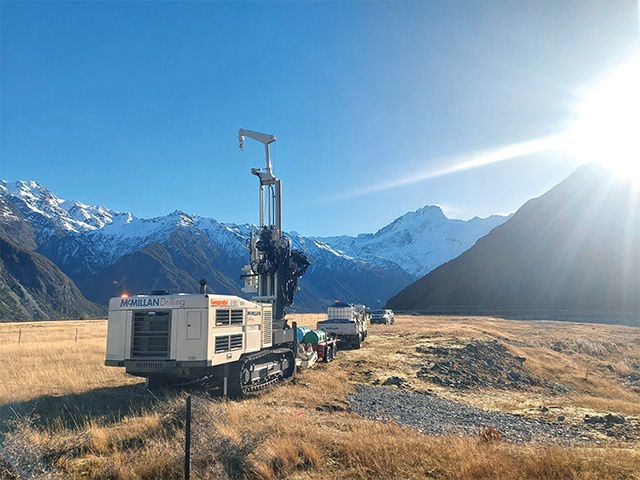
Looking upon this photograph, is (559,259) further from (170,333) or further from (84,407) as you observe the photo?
(84,407)

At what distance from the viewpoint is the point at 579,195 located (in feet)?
463

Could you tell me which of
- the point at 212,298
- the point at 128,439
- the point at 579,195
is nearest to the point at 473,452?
the point at 128,439

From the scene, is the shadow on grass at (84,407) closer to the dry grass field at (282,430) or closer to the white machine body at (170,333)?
the dry grass field at (282,430)

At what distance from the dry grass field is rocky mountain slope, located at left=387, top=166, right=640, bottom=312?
97121 millimetres

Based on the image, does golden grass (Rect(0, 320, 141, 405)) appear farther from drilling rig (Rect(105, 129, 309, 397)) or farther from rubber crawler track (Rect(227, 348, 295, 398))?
rubber crawler track (Rect(227, 348, 295, 398))

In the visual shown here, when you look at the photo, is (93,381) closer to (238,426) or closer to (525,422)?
(238,426)

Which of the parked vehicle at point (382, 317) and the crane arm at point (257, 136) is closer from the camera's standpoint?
the crane arm at point (257, 136)

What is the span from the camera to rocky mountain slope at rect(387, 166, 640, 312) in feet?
356

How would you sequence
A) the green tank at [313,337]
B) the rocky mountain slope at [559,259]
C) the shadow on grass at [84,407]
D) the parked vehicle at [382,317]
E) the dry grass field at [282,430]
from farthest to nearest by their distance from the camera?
1. the rocky mountain slope at [559,259]
2. the parked vehicle at [382,317]
3. the green tank at [313,337]
4. the shadow on grass at [84,407]
5. the dry grass field at [282,430]

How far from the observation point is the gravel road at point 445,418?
12797 mm

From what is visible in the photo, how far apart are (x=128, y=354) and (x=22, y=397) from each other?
3.99m

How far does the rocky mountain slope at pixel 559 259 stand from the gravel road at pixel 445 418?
99.9 m

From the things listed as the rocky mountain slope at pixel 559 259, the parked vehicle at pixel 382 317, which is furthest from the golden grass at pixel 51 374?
the rocky mountain slope at pixel 559 259

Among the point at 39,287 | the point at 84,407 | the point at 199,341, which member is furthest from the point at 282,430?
the point at 39,287
